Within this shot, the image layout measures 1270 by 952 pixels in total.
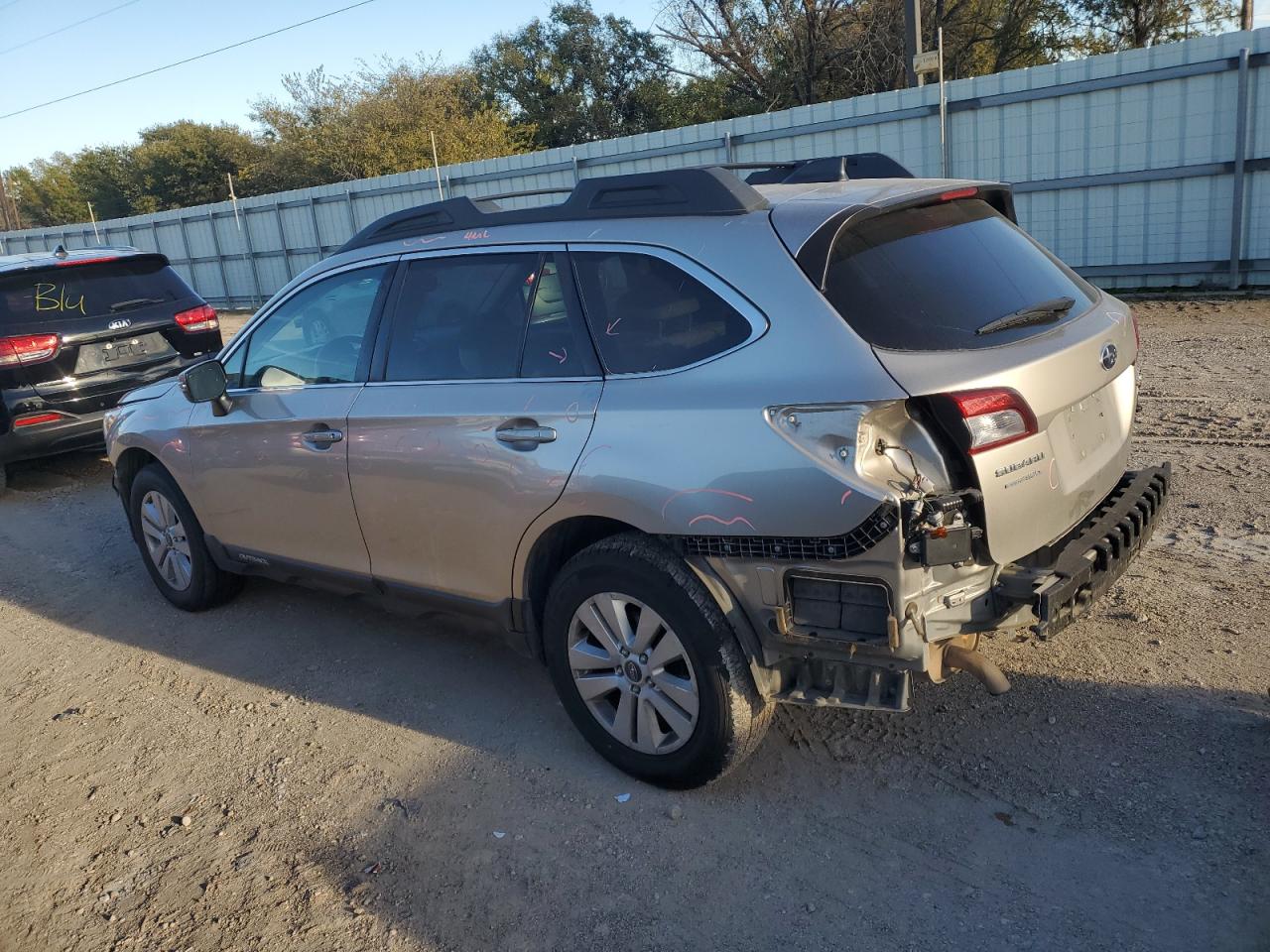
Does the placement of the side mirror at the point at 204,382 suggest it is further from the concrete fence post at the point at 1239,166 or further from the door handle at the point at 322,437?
the concrete fence post at the point at 1239,166

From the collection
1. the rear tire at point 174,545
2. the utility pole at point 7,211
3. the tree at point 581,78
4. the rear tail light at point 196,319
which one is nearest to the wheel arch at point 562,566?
the rear tire at point 174,545

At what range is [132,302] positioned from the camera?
8.11m

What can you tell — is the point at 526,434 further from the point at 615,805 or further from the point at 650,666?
the point at 615,805

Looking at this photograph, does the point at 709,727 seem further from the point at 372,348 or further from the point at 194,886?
the point at 372,348

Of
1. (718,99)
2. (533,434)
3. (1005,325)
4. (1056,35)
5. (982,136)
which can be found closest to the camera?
(1005,325)

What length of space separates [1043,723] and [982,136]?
10.4m

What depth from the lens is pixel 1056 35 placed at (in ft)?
72.9

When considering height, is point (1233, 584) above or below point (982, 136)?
below

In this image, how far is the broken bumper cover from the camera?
2.95 metres

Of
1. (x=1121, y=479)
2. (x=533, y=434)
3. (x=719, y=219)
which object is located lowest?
(x=1121, y=479)

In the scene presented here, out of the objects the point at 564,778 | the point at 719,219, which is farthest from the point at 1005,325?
the point at 564,778

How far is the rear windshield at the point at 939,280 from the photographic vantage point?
298 centimetres

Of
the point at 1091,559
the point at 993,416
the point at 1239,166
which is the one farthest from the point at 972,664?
the point at 1239,166

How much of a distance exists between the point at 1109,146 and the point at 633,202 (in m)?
9.95
